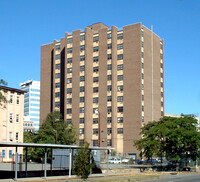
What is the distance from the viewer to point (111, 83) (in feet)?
340

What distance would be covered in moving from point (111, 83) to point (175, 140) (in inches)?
2179

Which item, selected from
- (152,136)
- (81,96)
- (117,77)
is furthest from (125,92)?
(152,136)

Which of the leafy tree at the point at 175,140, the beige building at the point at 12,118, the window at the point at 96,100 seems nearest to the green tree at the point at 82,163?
the leafy tree at the point at 175,140

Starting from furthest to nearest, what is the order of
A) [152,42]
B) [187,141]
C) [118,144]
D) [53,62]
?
[53,62] → [152,42] → [118,144] → [187,141]

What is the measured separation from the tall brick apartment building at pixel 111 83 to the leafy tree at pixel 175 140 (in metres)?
44.5

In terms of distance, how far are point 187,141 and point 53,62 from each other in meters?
73.7

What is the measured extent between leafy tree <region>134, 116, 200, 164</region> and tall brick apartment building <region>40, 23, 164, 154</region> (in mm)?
44498

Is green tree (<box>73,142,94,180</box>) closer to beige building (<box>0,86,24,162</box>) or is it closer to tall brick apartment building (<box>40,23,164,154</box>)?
beige building (<box>0,86,24,162</box>)

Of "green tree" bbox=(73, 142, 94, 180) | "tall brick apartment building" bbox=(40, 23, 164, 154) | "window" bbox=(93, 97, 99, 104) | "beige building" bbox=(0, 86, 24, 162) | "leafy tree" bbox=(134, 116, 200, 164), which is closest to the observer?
"green tree" bbox=(73, 142, 94, 180)

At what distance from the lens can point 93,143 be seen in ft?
336

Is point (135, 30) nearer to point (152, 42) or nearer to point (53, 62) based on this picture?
point (152, 42)

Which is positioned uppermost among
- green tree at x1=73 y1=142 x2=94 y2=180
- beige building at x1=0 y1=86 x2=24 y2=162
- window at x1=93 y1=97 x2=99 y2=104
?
window at x1=93 y1=97 x2=99 y2=104

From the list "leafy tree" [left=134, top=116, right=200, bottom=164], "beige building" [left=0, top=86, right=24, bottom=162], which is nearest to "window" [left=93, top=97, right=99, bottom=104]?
"beige building" [left=0, top=86, right=24, bottom=162]

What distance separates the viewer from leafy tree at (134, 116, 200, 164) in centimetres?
4909
